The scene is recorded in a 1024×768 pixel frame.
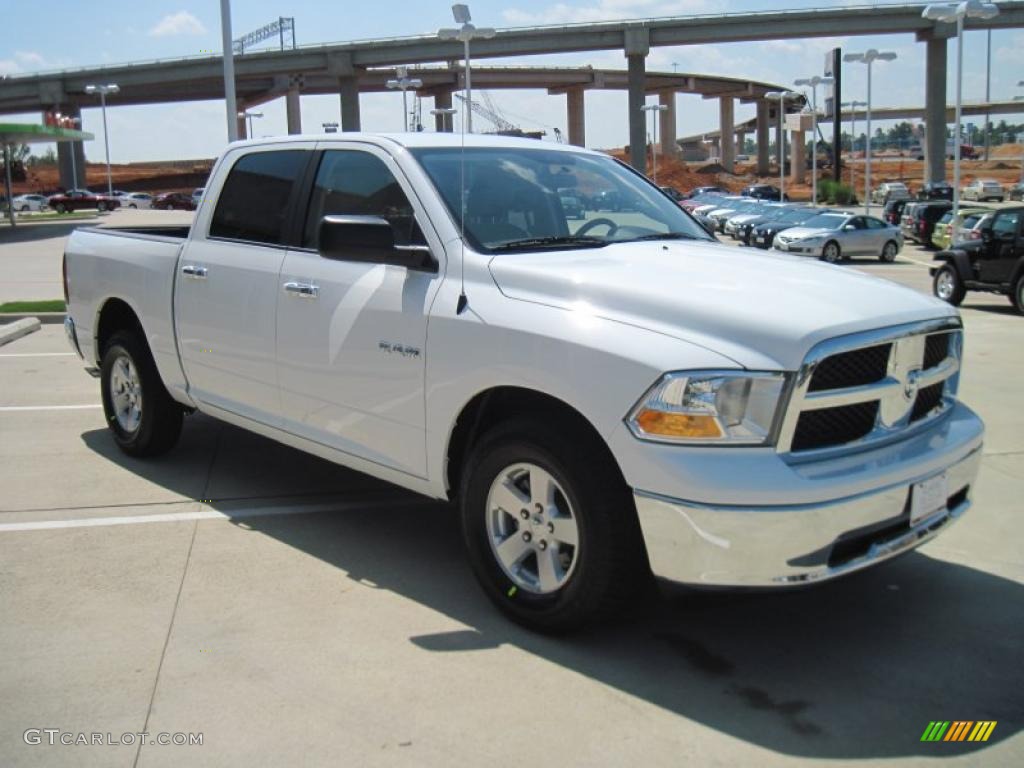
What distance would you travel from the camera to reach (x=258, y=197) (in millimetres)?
5586

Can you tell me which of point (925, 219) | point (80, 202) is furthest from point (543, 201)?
point (80, 202)

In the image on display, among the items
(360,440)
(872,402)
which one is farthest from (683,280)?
(360,440)

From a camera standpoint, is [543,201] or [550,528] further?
[543,201]

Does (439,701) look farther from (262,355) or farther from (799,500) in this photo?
(262,355)

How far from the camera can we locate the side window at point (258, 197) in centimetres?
538

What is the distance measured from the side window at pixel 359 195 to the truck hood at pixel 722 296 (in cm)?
65

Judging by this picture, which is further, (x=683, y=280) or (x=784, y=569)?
(x=683, y=280)

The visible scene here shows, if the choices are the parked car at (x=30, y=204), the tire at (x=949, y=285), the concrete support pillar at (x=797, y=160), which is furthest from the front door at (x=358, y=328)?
the concrete support pillar at (x=797, y=160)

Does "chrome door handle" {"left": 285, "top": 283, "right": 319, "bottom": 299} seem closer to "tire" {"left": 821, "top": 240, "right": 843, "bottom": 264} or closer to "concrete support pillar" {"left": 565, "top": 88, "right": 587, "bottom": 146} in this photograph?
"tire" {"left": 821, "top": 240, "right": 843, "bottom": 264}

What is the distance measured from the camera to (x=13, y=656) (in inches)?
157

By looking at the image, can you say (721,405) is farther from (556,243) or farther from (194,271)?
(194,271)

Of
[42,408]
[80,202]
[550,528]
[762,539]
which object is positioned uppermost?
[80,202]

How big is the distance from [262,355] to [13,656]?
1871 mm

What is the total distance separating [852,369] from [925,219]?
3381 cm
